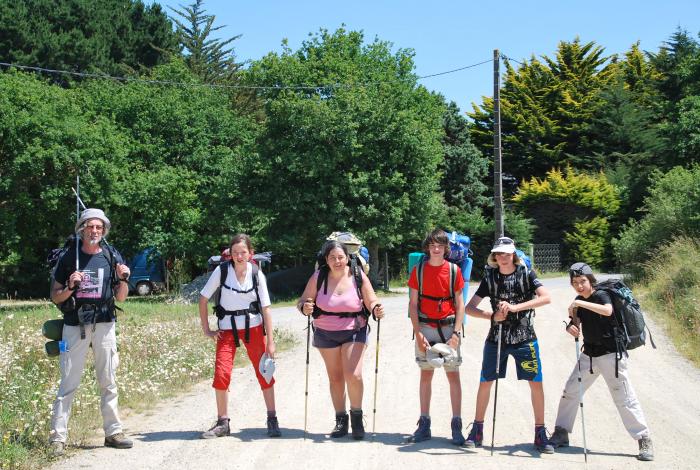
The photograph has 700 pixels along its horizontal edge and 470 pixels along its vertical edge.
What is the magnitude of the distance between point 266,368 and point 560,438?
2.77m

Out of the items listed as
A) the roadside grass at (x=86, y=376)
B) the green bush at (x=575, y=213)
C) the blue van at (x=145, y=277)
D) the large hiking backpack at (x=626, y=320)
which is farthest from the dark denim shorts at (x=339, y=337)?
the green bush at (x=575, y=213)

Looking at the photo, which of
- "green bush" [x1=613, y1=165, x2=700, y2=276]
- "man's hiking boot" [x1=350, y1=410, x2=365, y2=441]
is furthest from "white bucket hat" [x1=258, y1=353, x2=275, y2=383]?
"green bush" [x1=613, y1=165, x2=700, y2=276]

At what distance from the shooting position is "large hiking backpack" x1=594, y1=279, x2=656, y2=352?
695 centimetres


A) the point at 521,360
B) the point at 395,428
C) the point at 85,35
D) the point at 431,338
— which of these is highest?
the point at 85,35

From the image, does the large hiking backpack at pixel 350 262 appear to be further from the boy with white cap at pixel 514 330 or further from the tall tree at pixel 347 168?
the tall tree at pixel 347 168

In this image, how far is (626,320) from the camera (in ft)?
22.9

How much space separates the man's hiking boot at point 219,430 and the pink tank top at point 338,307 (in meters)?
1.28

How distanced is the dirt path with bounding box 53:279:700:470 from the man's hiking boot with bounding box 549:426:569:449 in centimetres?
9

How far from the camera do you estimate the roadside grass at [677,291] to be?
48.5ft

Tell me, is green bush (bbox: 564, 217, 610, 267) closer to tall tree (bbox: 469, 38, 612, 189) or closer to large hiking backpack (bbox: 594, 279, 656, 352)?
tall tree (bbox: 469, 38, 612, 189)

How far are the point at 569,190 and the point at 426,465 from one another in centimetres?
3563

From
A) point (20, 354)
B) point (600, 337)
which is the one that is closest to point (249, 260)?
point (600, 337)

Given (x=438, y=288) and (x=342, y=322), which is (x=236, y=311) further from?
(x=438, y=288)

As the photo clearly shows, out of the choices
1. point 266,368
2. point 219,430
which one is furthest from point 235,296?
point 219,430
